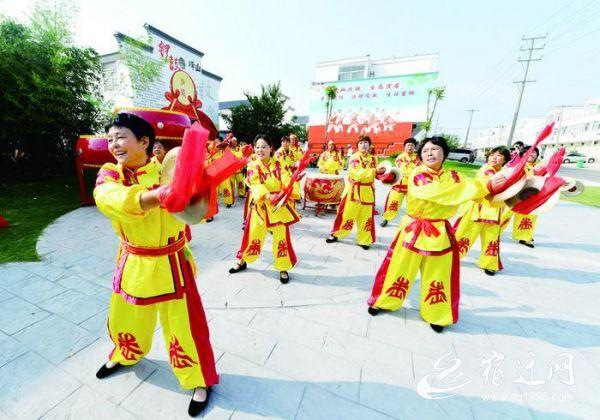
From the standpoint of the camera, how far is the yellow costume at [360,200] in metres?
4.43

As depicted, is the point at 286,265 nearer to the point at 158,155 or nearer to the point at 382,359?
the point at 382,359

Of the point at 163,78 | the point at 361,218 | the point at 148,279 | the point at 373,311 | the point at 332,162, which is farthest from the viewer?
the point at 163,78

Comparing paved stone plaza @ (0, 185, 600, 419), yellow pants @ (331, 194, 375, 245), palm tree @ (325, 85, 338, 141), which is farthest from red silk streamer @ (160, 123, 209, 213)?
palm tree @ (325, 85, 338, 141)

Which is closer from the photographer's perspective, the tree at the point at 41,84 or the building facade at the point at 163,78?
the tree at the point at 41,84

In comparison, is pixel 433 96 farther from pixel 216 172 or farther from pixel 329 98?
pixel 216 172

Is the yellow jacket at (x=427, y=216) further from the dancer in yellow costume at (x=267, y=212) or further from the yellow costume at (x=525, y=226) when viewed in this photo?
the yellow costume at (x=525, y=226)

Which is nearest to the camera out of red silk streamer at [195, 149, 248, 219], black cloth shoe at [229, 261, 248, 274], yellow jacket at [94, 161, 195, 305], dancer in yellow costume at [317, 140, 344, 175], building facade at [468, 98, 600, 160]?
red silk streamer at [195, 149, 248, 219]

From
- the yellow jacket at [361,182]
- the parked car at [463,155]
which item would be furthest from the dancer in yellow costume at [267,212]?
the parked car at [463,155]

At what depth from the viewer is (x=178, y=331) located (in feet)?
5.36

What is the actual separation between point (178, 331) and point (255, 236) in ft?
5.95

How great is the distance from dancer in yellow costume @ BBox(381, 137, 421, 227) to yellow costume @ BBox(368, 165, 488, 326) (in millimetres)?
3450

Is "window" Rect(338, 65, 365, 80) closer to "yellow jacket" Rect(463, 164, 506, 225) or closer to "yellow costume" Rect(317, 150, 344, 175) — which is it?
"yellow costume" Rect(317, 150, 344, 175)

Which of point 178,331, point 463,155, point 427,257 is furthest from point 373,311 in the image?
point 463,155

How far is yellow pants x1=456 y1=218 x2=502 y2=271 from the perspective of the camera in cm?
381
